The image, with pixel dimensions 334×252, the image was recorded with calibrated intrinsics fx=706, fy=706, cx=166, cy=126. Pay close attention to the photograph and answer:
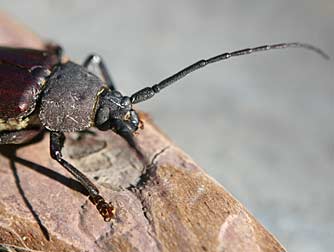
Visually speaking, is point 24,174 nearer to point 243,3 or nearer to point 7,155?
point 7,155

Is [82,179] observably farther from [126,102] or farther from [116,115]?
[126,102]

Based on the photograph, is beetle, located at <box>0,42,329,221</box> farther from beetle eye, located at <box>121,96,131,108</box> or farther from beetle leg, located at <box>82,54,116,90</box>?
beetle leg, located at <box>82,54,116,90</box>

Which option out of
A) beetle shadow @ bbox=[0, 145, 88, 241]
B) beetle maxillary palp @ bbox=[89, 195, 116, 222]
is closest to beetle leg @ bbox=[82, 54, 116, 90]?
beetle shadow @ bbox=[0, 145, 88, 241]

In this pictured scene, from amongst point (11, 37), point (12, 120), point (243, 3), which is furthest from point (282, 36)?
point (12, 120)

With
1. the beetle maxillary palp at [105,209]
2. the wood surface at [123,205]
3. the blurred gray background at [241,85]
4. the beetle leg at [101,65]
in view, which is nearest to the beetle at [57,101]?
the wood surface at [123,205]

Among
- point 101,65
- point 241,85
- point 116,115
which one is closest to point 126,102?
point 116,115

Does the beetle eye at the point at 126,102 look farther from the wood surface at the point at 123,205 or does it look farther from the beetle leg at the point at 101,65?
the beetle leg at the point at 101,65

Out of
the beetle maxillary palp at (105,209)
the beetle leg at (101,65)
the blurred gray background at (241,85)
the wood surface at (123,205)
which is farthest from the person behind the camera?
the blurred gray background at (241,85)
